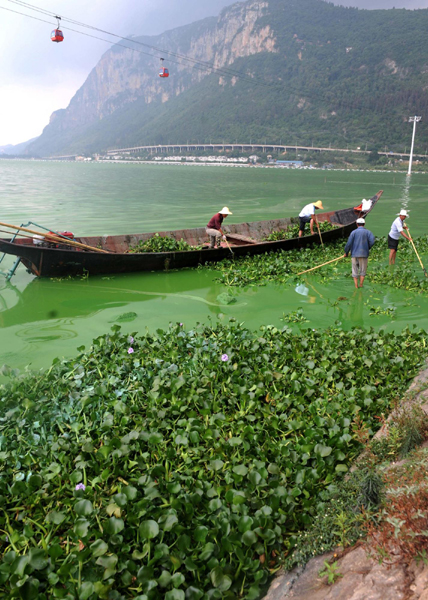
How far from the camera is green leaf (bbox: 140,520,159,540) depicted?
3.11 metres

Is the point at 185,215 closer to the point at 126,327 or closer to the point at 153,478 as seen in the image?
the point at 126,327

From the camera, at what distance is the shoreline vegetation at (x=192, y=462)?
3.03 m

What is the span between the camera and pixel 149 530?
10.3 ft

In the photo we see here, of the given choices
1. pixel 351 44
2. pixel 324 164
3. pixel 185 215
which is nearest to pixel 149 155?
pixel 324 164

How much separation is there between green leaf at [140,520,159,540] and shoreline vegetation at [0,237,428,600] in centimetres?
1

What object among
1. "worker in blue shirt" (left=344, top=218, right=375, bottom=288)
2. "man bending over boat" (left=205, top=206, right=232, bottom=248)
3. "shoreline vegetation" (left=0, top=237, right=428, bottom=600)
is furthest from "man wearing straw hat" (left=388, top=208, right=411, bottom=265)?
"shoreline vegetation" (left=0, top=237, right=428, bottom=600)

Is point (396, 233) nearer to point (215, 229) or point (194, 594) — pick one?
point (215, 229)

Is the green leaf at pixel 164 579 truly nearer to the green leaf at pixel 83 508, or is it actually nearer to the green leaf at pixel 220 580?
the green leaf at pixel 220 580

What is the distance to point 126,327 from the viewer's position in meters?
8.54

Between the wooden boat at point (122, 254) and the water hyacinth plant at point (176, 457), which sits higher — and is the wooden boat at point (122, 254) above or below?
above

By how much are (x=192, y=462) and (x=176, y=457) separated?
7.4 inches

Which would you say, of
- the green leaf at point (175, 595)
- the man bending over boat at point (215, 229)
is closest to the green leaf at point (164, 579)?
the green leaf at point (175, 595)

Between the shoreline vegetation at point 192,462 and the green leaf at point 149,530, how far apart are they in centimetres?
1

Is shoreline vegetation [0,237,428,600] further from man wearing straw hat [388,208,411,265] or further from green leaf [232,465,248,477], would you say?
man wearing straw hat [388,208,411,265]
